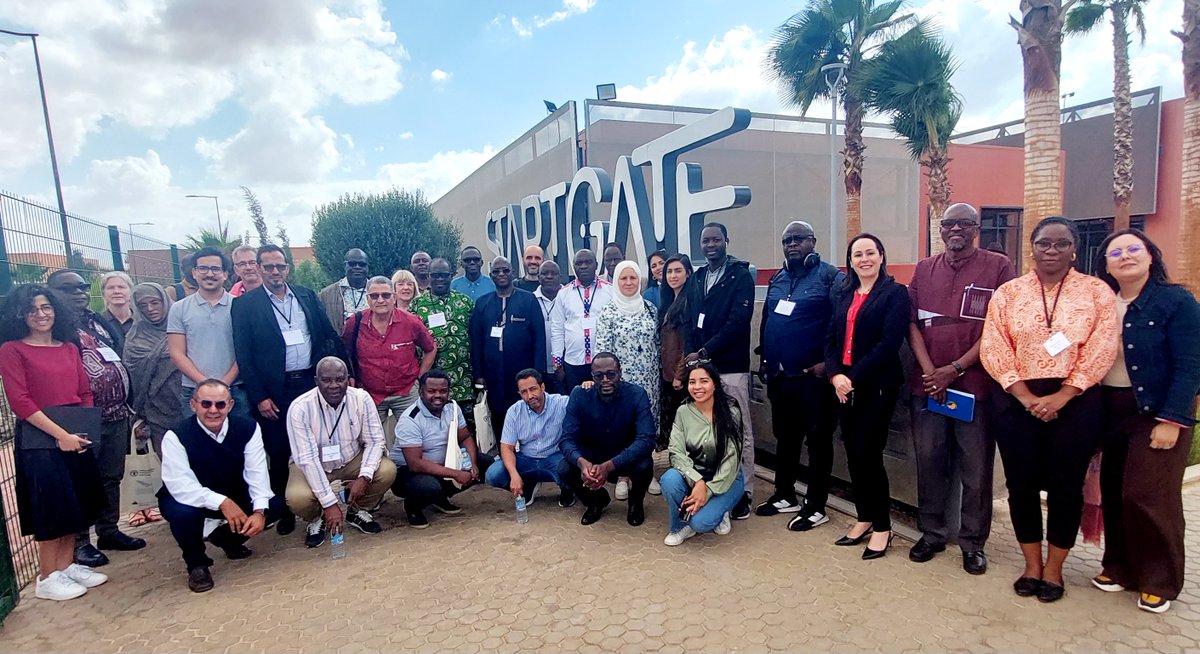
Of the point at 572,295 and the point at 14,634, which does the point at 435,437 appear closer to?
the point at 572,295

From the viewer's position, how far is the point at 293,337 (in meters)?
4.21

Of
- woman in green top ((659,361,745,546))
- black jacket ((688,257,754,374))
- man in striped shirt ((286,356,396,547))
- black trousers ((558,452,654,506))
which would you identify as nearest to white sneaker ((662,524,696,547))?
woman in green top ((659,361,745,546))

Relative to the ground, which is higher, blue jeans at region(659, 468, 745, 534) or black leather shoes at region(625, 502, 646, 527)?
blue jeans at region(659, 468, 745, 534)

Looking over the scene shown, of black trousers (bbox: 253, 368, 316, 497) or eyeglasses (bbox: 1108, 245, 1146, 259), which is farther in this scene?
black trousers (bbox: 253, 368, 316, 497)

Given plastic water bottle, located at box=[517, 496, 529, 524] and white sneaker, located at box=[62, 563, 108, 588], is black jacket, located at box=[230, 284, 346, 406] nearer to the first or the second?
white sneaker, located at box=[62, 563, 108, 588]

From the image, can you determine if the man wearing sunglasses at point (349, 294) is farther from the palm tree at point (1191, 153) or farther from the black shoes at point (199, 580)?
the palm tree at point (1191, 153)

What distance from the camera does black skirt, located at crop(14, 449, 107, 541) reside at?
11.0 feet

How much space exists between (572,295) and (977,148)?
19223mm

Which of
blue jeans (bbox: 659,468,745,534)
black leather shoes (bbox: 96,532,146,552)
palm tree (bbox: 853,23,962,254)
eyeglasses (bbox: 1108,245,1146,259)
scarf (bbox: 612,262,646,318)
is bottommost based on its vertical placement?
black leather shoes (bbox: 96,532,146,552)

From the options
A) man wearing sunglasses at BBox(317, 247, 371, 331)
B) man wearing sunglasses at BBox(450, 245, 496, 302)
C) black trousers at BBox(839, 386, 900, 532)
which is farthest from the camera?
man wearing sunglasses at BBox(450, 245, 496, 302)

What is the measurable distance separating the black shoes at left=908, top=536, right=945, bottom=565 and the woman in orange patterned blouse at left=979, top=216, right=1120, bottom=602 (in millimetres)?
445

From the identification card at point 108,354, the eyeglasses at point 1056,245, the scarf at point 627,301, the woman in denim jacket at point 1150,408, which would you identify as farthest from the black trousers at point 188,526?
the woman in denim jacket at point 1150,408

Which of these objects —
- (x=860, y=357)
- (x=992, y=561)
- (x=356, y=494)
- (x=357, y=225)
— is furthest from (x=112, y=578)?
(x=357, y=225)

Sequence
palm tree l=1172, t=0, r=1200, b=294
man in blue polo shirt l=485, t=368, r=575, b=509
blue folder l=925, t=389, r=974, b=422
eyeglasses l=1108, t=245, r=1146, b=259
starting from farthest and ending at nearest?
palm tree l=1172, t=0, r=1200, b=294, man in blue polo shirt l=485, t=368, r=575, b=509, blue folder l=925, t=389, r=974, b=422, eyeglasses l=1108, t=245, r=1146, b=259
